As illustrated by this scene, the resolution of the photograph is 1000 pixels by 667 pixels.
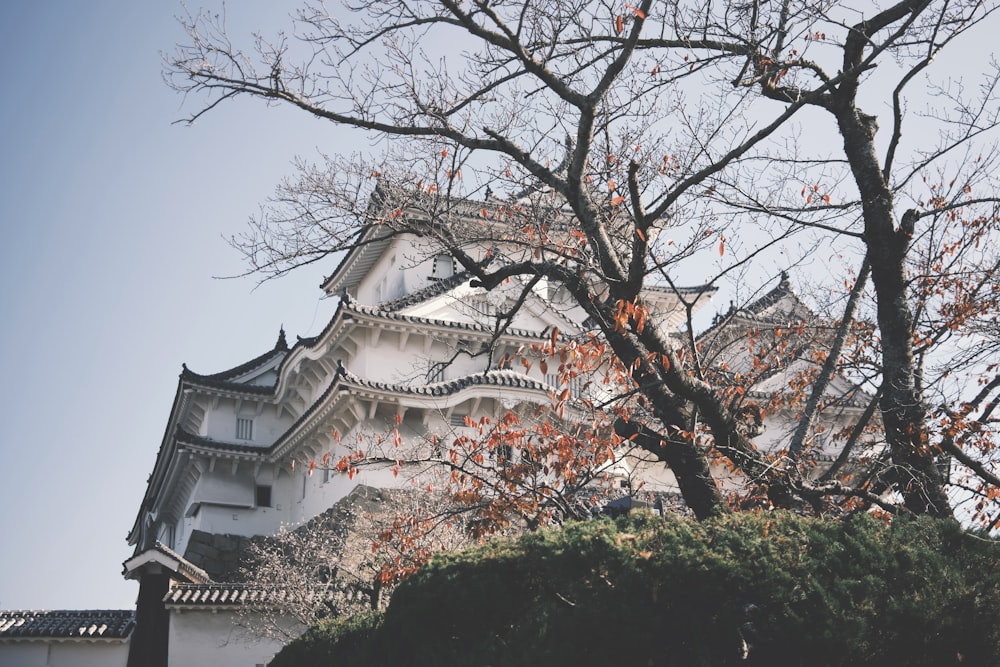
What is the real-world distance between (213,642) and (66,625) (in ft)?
10.2

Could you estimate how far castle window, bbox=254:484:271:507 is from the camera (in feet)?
106

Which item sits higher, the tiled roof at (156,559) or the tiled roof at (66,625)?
the tiled roof at (156,559)

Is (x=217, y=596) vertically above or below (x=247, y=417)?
below

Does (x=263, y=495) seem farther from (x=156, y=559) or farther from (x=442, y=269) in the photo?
(x=156, y=559)

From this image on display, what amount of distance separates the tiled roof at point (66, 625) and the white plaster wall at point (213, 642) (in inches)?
43.0

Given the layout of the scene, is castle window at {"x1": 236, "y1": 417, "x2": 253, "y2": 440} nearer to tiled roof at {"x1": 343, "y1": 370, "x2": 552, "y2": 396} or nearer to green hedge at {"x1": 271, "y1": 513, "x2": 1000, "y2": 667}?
tiled roof at {"x1": 343, "y1": 370, "x2": 552, "y2": 396}

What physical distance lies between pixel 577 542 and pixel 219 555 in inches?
969

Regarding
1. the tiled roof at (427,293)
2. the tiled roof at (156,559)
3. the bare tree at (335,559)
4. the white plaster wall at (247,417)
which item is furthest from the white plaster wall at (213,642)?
the white plaster wall at (247,417)

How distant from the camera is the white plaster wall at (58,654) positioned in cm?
2053

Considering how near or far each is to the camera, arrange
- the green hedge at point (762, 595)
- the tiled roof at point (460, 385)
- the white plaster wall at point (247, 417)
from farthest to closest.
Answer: the white plaster wall at point (247, 417)
the tiled roof at point (460, 385)
the green hedge at point (762, 595)

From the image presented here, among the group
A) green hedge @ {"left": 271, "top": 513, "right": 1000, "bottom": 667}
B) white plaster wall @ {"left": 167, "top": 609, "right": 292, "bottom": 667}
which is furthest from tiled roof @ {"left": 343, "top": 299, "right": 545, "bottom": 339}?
green hedge @ {"left": 271, "top": 513, "right": 1000, "bottom": 667}

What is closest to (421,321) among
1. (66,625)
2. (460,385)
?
(460,385)

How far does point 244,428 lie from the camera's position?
3384cm

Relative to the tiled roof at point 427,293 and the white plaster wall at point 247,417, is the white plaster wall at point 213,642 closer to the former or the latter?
the tiled roof at point 427,293
